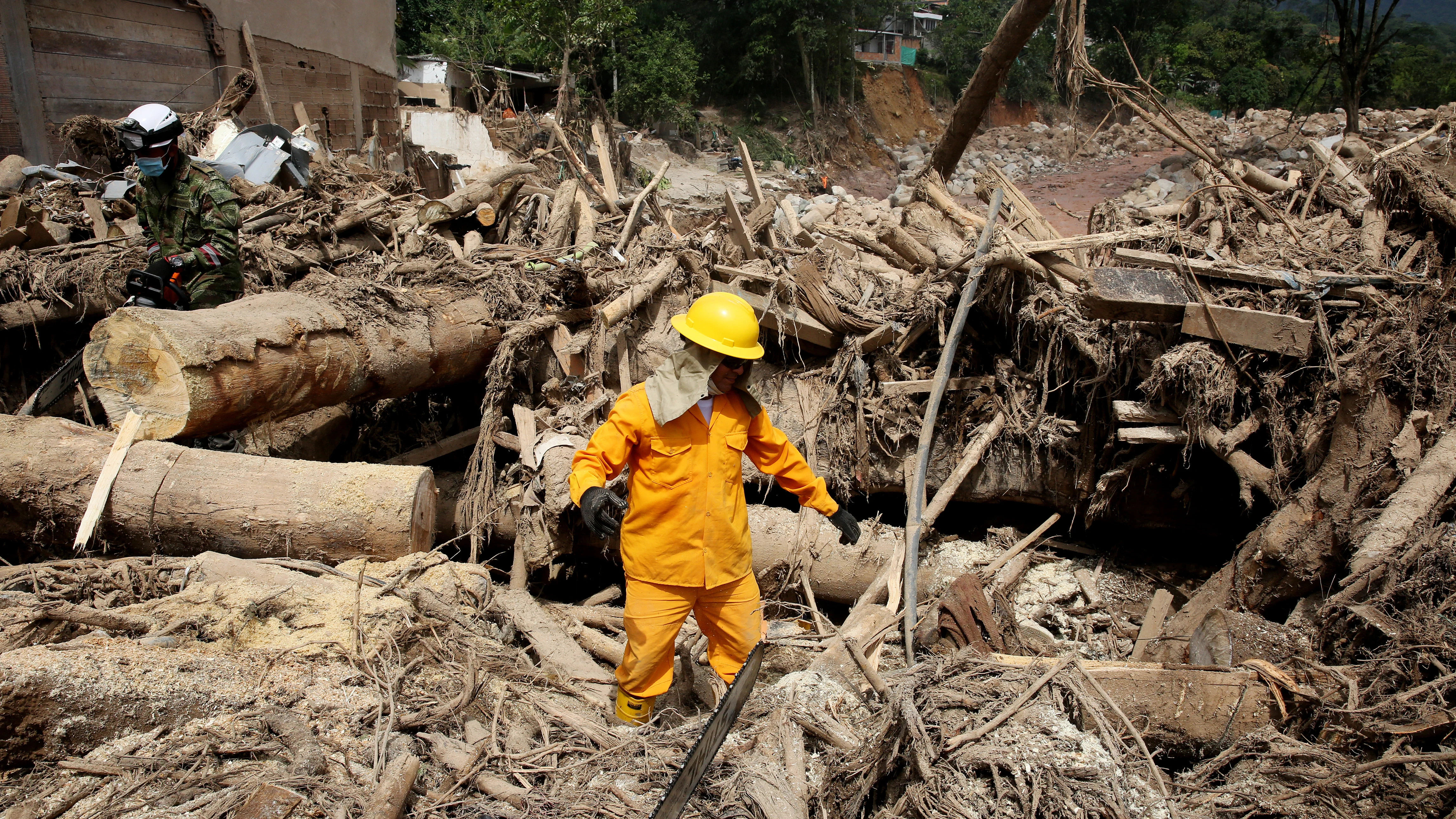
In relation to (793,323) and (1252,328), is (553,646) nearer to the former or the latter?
(793,323)

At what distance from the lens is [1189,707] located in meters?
3.12

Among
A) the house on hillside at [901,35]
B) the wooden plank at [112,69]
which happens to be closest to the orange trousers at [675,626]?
the wooden plank at [112,69]

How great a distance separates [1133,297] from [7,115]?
10454 mm

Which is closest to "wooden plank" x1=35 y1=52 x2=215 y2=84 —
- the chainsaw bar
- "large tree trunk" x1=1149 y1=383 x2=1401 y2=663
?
the chainsaw bar

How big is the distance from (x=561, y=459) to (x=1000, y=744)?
2840 millimetres

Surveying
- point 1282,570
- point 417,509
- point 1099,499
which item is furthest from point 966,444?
point 417,509

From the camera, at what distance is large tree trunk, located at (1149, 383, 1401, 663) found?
3.93 metres

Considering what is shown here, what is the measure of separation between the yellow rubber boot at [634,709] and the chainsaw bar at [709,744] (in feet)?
2.47

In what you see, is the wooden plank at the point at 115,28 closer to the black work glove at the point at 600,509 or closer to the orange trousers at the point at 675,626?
the black work glove at the point at 600,509

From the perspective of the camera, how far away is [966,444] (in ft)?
17.4

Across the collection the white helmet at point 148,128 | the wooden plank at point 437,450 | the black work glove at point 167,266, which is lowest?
the wooden plank at point 437,450

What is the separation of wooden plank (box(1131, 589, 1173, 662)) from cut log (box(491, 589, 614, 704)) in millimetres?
2830

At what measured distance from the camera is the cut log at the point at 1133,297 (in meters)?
4.21

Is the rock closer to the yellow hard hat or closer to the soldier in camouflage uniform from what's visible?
the soldier in camouflage uniform
